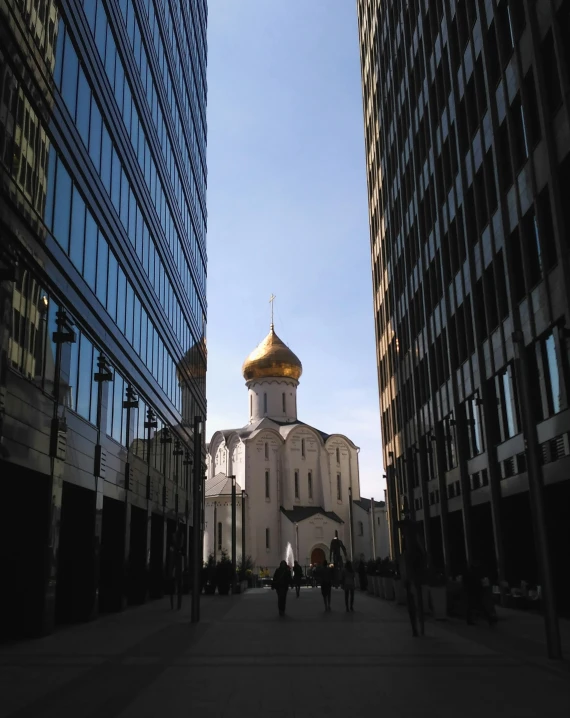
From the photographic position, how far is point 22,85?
15.6m

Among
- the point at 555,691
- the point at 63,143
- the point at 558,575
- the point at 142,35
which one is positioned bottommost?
the point at 555,691

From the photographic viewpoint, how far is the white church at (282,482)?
250ft

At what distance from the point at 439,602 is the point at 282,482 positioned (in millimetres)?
62065

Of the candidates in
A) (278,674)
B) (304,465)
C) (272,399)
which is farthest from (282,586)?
(272,399)

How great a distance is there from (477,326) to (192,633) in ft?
52.8

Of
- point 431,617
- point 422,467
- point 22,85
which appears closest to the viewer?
point 22,85

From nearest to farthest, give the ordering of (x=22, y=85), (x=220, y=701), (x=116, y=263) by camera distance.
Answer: (x=220, y=701), (x=22, y=85), (x=116, y=263)

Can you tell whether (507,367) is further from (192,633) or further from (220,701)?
(220,701)

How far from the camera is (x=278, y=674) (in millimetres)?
10617

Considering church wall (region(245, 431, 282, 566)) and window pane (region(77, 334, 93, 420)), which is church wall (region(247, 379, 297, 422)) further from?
window pane (region(77, 334, 93, 420))

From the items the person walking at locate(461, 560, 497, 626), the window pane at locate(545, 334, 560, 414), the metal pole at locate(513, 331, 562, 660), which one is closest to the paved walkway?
the metal pole at locate(513, 331, 562, 660)

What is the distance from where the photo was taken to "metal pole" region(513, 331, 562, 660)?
1203cm

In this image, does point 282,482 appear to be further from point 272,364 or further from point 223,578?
point 223,578

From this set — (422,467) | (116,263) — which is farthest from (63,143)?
(422,467)
